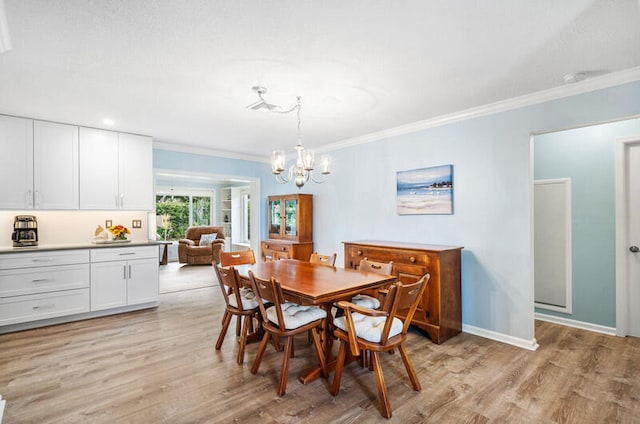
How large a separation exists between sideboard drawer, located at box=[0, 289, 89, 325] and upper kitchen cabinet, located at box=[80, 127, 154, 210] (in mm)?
1134

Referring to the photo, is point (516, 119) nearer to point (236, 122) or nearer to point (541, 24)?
point (541, 24)

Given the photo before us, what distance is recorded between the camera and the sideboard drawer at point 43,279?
3.55 m

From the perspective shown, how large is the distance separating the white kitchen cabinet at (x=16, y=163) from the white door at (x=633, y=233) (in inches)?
264

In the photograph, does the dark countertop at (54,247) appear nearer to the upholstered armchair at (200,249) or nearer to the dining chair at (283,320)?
the dining chair at (283,320)

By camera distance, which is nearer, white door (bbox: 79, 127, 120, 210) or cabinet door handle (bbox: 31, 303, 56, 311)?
cabinet door handle (bbox: 31, 303, 56, 311)

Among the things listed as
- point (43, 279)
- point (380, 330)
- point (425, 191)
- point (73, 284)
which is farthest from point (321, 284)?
point (43, 279)

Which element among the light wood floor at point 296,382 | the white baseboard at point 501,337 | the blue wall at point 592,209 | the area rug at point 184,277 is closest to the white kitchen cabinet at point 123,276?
the light wood floor at point 296,382

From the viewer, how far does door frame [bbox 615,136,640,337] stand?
333 cm

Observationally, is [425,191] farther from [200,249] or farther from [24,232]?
[200,249]

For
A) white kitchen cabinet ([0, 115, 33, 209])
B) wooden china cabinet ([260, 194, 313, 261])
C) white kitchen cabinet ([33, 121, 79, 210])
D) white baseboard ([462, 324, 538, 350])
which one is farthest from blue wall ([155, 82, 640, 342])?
white kitchen cabinet ([0, 115, 33, 209])

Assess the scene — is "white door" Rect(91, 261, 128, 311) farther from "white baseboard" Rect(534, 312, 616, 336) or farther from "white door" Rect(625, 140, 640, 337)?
"white door" Rect(625, 140, 640, 337)

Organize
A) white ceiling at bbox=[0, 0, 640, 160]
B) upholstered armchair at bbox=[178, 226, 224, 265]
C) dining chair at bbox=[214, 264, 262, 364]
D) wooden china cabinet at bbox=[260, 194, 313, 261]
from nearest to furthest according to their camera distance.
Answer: white ceiling at bbox=[0, 0, 640, 160] < dining chair at bbox=[214, 264, 262, 364] < wooden china cabinet at bbox=[260, 194, 313, 261] < upholstered armchair at bbox=[178, 226, 224, 265]

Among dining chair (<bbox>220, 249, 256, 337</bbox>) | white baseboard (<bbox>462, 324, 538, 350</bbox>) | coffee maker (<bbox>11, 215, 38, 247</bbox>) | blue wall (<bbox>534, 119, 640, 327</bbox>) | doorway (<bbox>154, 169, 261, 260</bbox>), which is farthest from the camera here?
doorway (<bbox>154, 169, 261, 260</bbox>)

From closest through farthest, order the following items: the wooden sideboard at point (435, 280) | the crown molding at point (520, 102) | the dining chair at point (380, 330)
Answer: the dining chair at point (380, 330), the crown molding at point (520, 102), the wooden sideboard at point (435, 280)
